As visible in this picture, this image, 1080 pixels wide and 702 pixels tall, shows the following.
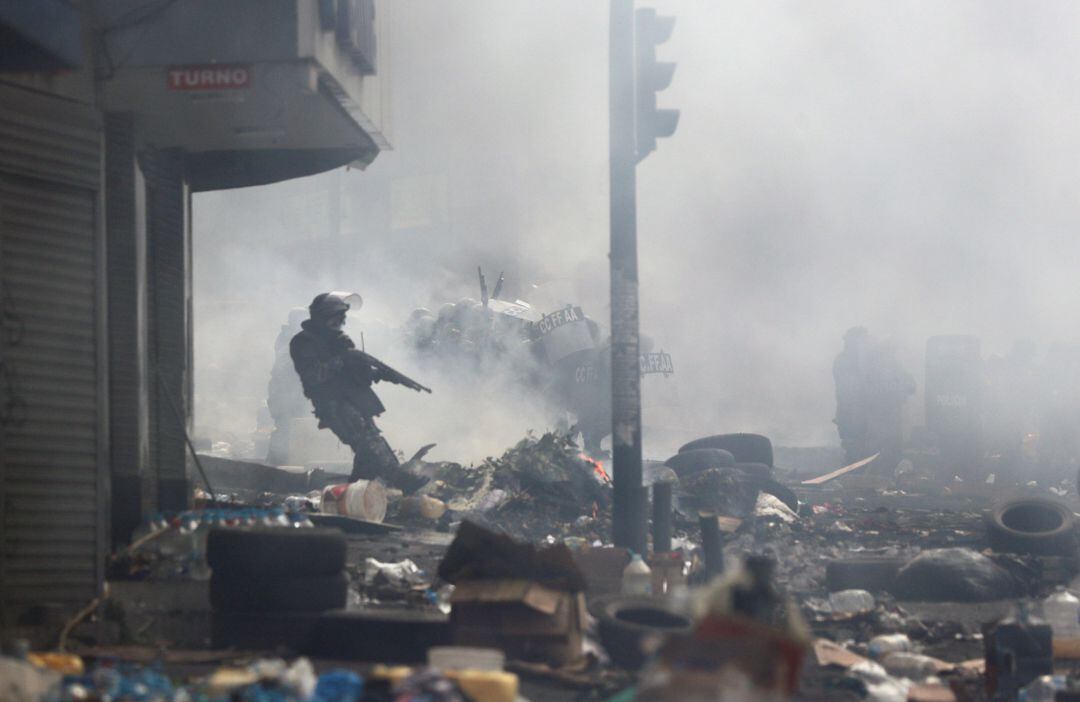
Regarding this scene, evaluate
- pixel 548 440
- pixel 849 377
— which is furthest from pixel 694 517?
pixel 849 377

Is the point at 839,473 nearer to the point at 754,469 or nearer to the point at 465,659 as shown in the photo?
the point at 754,469

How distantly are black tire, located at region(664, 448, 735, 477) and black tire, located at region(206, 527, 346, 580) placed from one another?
899 centimetres

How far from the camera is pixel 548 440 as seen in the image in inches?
521

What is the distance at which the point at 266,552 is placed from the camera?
6.32m

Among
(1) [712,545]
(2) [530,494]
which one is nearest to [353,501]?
(2) [530,494]

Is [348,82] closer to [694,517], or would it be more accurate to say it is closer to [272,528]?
[272,528]

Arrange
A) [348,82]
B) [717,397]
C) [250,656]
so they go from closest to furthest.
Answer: [250,656] < [348,82] < [717,397]

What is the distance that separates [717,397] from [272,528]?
112 feet

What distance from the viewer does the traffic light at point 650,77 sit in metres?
9.24

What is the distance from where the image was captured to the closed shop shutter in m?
6.36

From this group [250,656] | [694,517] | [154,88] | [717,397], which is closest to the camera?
[250,656]

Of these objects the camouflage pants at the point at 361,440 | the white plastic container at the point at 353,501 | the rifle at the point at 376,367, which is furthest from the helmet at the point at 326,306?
the white plastic container at the point at 353,501

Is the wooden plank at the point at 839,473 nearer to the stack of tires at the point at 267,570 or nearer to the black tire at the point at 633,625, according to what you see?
the black tire at the point at 633,625

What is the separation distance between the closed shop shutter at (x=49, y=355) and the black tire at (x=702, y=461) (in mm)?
Answer: 9426
